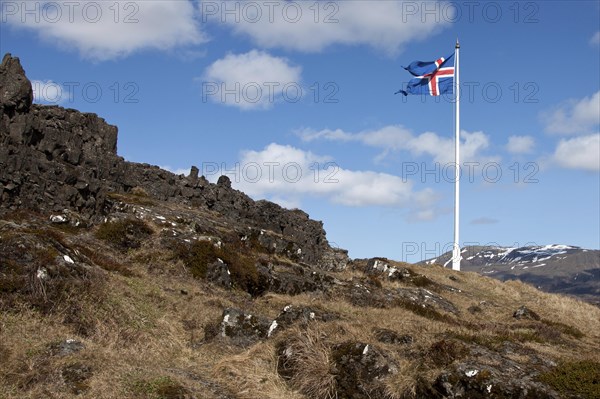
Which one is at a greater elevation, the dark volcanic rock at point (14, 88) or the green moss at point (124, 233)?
the dark volcanic rock at point (14, 88)

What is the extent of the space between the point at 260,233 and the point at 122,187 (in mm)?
17760

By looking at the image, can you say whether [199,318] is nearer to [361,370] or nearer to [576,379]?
[361,370]

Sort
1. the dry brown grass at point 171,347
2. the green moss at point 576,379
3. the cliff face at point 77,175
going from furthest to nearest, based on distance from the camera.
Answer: the cliff face at point 77,175 → the dry brown grass at point 171,347 → the green moss at point 576,379

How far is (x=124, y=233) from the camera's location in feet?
83.1

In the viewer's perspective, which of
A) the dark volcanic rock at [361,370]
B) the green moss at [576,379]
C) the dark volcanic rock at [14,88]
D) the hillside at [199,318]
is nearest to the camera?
the green moss at [576,379]

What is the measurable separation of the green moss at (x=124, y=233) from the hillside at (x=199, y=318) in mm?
93

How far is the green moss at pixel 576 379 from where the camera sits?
1008cm

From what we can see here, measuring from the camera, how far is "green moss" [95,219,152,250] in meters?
24.6

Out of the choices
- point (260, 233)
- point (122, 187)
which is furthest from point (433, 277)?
point (122, 187)

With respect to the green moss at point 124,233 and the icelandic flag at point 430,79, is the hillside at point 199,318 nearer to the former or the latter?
the green moss at point 124,233

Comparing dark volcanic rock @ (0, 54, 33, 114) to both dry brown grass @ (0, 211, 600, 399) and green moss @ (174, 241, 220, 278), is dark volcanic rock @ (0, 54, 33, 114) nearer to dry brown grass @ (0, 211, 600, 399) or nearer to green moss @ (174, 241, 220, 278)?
green moss @ (174, 241, 220, 278)

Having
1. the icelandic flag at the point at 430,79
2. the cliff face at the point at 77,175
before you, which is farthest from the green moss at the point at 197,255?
the icelandic flag at the point at 430,79

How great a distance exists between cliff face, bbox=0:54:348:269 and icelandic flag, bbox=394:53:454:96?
17.4 meters

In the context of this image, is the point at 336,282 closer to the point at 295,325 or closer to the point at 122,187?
the point at 295,325
